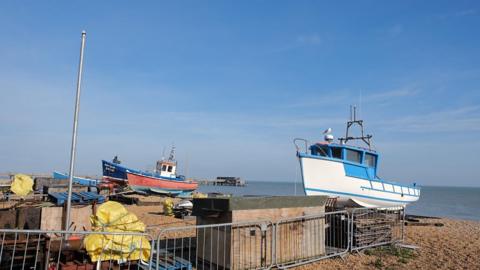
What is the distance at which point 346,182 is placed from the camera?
53.0 feet

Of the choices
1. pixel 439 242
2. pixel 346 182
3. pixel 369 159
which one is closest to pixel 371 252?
pixel 439 242

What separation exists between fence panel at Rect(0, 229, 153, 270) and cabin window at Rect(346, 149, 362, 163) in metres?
12.2

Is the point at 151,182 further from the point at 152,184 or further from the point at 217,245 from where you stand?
the point at 217,245

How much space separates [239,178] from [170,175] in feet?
311

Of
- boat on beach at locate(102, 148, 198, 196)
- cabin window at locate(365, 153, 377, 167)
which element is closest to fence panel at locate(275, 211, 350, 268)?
cabin window at locate(365, 153, 377, 167)

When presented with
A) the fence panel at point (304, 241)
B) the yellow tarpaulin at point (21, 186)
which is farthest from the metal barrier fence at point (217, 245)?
the yellow tarpaulin at point (21, 186)

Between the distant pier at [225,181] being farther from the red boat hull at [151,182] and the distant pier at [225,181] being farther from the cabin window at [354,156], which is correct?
the cabin window at [354,156]

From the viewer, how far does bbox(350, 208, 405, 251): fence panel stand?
30.3 feet

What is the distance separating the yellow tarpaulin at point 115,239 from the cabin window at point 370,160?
1341 cm

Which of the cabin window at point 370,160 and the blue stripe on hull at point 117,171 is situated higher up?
the cabin window at point 370,160

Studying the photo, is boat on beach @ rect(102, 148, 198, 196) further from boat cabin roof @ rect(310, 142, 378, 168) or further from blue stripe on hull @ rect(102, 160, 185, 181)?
boat cabin roof @ rect(310, 142, 378, 168)

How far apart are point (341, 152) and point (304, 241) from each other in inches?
350

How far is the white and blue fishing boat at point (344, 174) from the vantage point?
15633 millimetres

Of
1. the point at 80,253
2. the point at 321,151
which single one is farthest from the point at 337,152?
the point at 80,253
